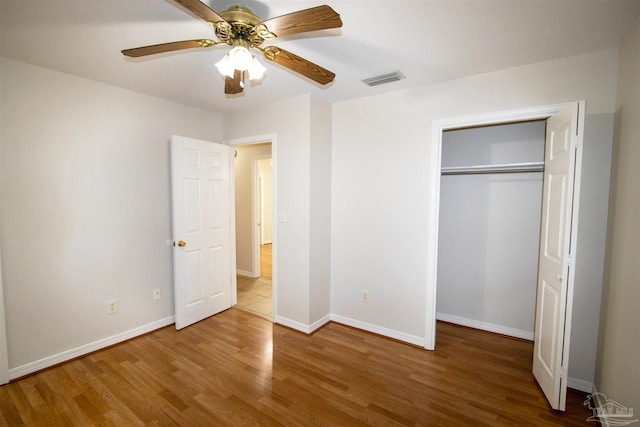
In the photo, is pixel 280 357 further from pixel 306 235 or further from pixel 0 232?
pixel 0 232

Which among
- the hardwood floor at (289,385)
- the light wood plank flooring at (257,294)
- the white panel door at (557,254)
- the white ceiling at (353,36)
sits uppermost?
the white ceiling at (353,36)

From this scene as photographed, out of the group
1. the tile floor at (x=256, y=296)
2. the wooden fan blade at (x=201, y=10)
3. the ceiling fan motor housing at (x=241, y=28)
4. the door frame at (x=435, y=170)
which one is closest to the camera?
the wooden fan blade at (x=201, y=10)

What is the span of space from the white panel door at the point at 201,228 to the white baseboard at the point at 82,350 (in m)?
0.28

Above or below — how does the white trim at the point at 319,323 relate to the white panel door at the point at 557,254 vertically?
below

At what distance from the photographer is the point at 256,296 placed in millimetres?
4180

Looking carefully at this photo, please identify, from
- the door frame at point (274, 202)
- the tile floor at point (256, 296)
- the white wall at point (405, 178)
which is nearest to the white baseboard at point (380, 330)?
the white wall at point (405, 178)

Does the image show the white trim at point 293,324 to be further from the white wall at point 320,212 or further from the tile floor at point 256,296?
the tile floor at point 256,296

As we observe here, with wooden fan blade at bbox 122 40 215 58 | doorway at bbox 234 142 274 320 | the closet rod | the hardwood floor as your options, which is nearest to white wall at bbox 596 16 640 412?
the hardwood floor

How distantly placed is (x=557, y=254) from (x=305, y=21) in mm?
2219

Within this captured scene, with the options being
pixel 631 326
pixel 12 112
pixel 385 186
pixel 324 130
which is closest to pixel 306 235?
pixel 385 186

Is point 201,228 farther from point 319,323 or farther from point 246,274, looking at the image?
point 246,274

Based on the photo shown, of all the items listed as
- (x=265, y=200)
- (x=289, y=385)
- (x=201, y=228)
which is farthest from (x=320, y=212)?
(x=265, y=200)

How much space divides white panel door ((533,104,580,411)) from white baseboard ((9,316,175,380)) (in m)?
3.64

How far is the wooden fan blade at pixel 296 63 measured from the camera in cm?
159
